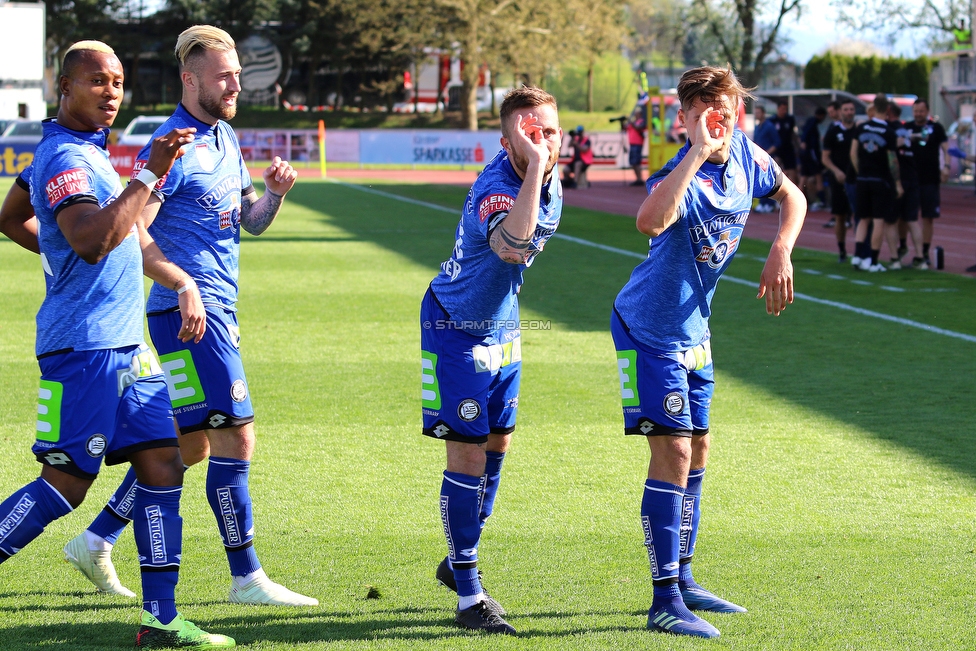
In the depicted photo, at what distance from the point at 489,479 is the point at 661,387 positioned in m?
0.88

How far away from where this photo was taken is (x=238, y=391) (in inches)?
172

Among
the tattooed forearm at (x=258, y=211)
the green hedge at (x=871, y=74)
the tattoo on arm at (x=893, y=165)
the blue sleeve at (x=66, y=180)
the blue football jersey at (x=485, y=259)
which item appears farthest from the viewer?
the green hedge at (x=871, y=74)

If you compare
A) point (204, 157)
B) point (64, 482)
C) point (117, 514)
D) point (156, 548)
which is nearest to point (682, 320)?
point (204, 157)

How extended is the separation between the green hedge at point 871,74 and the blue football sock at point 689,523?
59242mm

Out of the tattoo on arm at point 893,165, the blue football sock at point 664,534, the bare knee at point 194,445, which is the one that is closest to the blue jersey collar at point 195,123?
the bare knee at point 194,445

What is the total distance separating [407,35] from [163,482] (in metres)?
50.6

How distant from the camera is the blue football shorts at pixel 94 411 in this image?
3.77 metres

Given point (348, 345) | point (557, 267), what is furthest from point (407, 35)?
point (348, 345)

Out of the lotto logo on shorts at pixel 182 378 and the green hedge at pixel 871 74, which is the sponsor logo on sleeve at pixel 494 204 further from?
the green hedge at pixel 871 74

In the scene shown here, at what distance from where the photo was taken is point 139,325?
404cm

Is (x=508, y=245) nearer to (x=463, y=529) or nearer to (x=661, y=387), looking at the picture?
(x=661, y=387)

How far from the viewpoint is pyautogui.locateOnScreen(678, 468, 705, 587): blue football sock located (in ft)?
14.3

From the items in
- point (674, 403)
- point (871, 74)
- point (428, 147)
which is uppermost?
point (871, 74)

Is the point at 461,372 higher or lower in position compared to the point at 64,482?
higher
